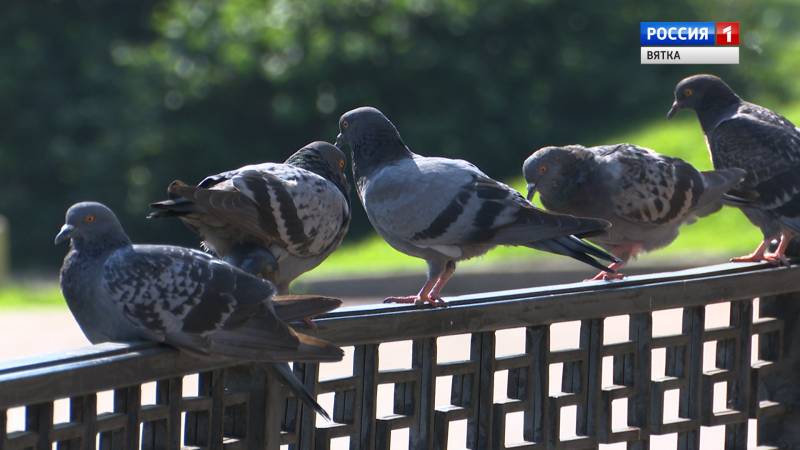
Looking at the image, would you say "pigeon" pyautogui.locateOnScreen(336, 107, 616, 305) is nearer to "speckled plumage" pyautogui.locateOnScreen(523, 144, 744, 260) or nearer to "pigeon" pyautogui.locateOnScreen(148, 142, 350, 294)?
"pigeon" pyautogui.locateOnScreen(148, 142, 350, 294)

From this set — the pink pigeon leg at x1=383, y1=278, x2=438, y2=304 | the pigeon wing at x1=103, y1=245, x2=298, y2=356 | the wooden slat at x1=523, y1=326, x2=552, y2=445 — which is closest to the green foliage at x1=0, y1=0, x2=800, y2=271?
the pink pigeon leg at x1=383, y1=278, x2=438, y2=304

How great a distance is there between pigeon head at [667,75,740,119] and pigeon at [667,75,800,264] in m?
0.14

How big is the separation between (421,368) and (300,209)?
104cm

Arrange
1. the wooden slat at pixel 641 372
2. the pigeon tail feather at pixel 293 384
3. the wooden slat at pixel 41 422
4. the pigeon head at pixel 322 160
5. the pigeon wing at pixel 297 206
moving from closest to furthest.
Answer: the wooden slat at pixel 41 422 < the pigeon tail feather at pixel 293 384 < the wooden slat at pixel 641 372 < the pigeon wing at pixel 297 206 < the pigeon head at pixel 322 160

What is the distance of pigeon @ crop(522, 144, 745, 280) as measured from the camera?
16.5 feet

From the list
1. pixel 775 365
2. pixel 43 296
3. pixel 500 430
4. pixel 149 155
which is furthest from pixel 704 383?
pixel 149 155

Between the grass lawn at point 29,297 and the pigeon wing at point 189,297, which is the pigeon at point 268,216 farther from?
the grass lawn at point 29,297

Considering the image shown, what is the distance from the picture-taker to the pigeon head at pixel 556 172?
203 inches

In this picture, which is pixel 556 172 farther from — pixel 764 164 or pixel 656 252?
pixel 656 252

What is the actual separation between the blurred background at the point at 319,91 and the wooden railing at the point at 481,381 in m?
12.9

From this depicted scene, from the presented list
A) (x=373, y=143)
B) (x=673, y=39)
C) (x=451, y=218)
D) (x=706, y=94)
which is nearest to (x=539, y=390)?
(x=451, y=218)

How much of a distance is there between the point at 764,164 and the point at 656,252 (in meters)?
8.83

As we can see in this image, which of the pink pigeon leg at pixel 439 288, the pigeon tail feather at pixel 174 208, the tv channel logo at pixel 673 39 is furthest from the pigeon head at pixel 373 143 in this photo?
the tv channel logo at pixel 673 39

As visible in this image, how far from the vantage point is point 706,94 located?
5852 mm
